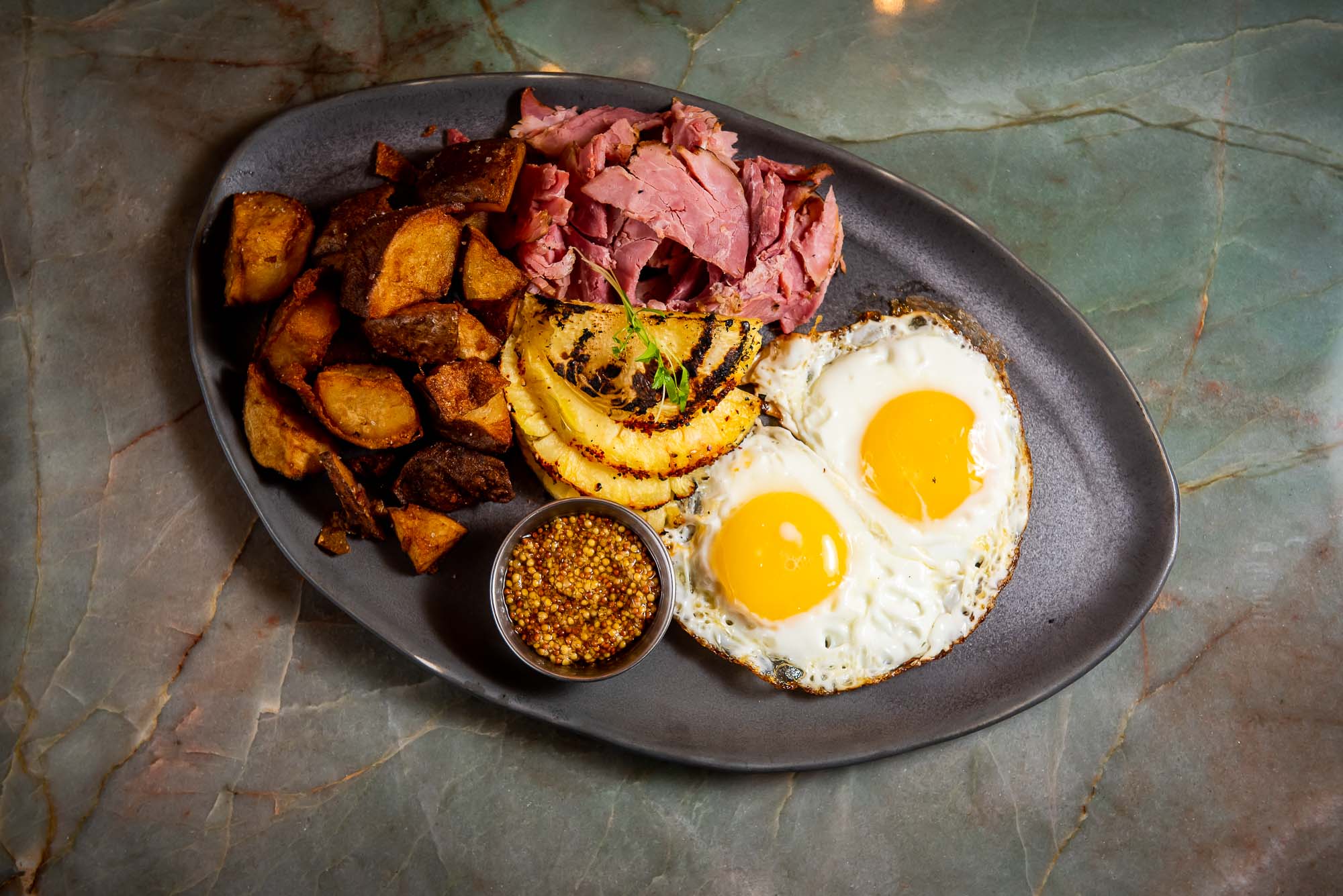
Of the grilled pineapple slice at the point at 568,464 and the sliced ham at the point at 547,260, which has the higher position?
the sliced ham at the point at 547,260

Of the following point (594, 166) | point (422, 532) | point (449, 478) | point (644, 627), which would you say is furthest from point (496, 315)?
point (644, 627)

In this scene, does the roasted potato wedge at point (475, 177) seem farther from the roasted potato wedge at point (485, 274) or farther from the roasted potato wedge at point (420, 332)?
the roasted potato wedge at point (420, 332)

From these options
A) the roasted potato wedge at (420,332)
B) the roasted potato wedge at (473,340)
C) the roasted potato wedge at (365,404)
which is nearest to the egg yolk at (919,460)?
the roasted potato wedge at (473,340)

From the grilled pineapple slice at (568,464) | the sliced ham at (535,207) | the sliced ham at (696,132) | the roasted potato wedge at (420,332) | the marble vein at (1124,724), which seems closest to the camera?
the roasted potato wedge at (420,332)

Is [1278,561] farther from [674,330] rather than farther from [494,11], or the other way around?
[494,11]

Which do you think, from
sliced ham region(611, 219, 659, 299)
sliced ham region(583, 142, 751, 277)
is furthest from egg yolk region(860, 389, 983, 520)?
sliced ham region(611, 219, 659, 299)

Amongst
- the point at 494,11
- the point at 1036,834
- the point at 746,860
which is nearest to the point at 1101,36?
the point at 494,11

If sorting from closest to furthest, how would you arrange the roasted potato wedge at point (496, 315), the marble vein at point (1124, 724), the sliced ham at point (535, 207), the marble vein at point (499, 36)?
the roasted potato wedge at point (496, 315)
the sliced ham at point (535, 207)
the marble vein at point (1124, 724)
the marble vein at point (499, 36)
